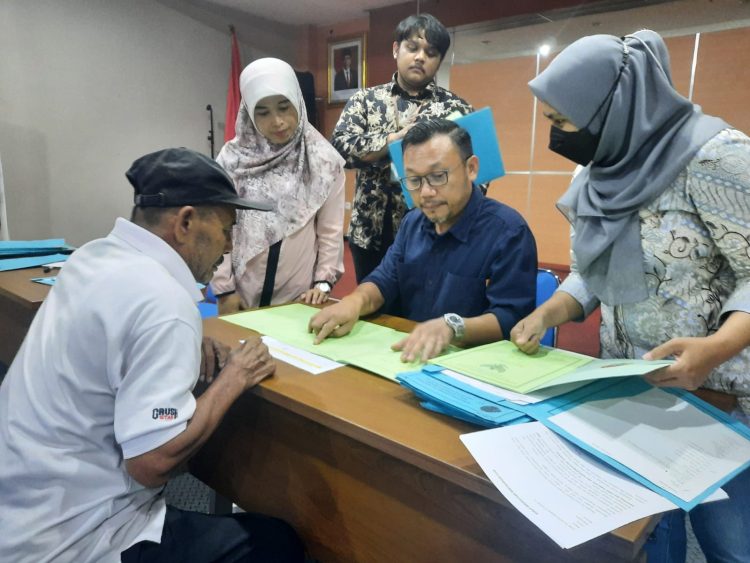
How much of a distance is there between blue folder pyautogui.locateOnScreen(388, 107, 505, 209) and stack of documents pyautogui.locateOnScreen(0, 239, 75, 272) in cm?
211

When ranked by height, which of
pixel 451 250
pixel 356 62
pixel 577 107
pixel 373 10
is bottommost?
pixel 451 250

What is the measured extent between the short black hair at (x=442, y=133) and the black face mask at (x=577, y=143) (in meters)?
0.35

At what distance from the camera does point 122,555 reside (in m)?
0.95

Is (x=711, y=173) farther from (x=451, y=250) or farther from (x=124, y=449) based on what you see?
(x=124, y=449)

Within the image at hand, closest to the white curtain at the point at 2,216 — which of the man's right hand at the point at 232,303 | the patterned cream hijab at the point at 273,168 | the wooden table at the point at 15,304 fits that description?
the wooden table at the point at 15,304

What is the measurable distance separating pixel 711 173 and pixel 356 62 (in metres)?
5.26

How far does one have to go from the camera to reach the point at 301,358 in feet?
4.02

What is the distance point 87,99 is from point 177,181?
4469 millimetres

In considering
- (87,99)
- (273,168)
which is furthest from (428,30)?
(87,99)

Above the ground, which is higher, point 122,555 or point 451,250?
point 451,250

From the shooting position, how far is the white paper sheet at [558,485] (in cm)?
62

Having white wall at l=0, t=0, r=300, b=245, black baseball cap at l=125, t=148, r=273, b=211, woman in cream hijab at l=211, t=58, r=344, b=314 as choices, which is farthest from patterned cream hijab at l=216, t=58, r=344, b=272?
white wall at l=0, t=0, r=300, b=245

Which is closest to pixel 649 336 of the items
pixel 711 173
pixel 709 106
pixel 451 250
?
pixel 711 173

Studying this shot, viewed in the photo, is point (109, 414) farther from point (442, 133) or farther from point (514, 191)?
point (514, 191)
